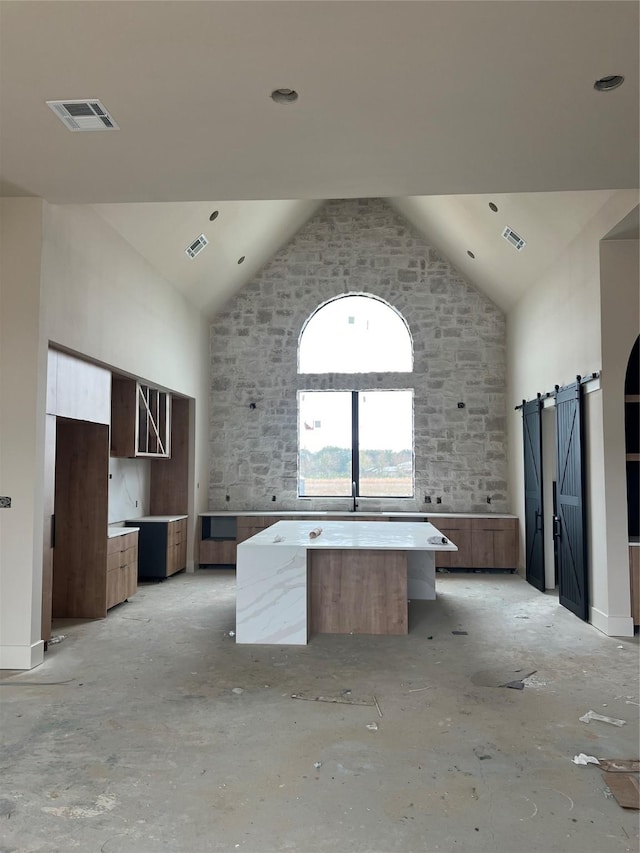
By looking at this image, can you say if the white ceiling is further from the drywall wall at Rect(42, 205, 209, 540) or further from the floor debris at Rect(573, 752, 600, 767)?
the floor debris at Rect(573, 752, 600, 767)

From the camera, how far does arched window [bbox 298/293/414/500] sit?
9703 mm

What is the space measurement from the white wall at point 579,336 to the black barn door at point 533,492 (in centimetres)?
30

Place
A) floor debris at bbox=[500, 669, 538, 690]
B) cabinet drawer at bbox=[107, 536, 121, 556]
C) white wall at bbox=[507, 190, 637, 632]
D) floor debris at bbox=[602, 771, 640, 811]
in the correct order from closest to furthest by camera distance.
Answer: floor debris at bbox=[602, 771, 640, 811], floor debris at bbox=[500, 669, 538, 690], white wall at bbox=[507, 190, 637, 632], cabinet drawer at bbox=[107, 536, 121, 556]

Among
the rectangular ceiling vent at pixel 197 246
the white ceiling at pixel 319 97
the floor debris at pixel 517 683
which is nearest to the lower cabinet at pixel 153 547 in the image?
the rectangular ceiling vent at pixel 197 246

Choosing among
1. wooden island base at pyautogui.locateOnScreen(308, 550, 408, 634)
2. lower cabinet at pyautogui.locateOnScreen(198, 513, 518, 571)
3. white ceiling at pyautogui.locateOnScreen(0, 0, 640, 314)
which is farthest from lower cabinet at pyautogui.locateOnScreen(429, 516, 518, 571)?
white ceiling at pyautogui.locateOnScreen(0, 0, 640, 314)

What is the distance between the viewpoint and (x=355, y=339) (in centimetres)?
984

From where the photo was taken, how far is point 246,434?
977 cm

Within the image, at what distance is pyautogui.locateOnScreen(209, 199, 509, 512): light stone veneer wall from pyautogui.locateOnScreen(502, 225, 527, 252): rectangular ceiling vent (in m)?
2.37

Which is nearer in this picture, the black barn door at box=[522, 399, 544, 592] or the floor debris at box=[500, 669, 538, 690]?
the floor debris at box=[500, 669, 538, 690]

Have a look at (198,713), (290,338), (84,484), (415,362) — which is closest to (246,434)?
(290,338)

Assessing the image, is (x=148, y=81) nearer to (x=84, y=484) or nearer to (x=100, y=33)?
(x=100, y=33)

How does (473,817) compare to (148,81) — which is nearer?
(473,817)

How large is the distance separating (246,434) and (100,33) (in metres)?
7.24

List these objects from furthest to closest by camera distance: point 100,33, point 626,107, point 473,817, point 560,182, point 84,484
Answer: point 84,484 → point 560,182 → point 626,107 → point 100,33 → point 473,817
